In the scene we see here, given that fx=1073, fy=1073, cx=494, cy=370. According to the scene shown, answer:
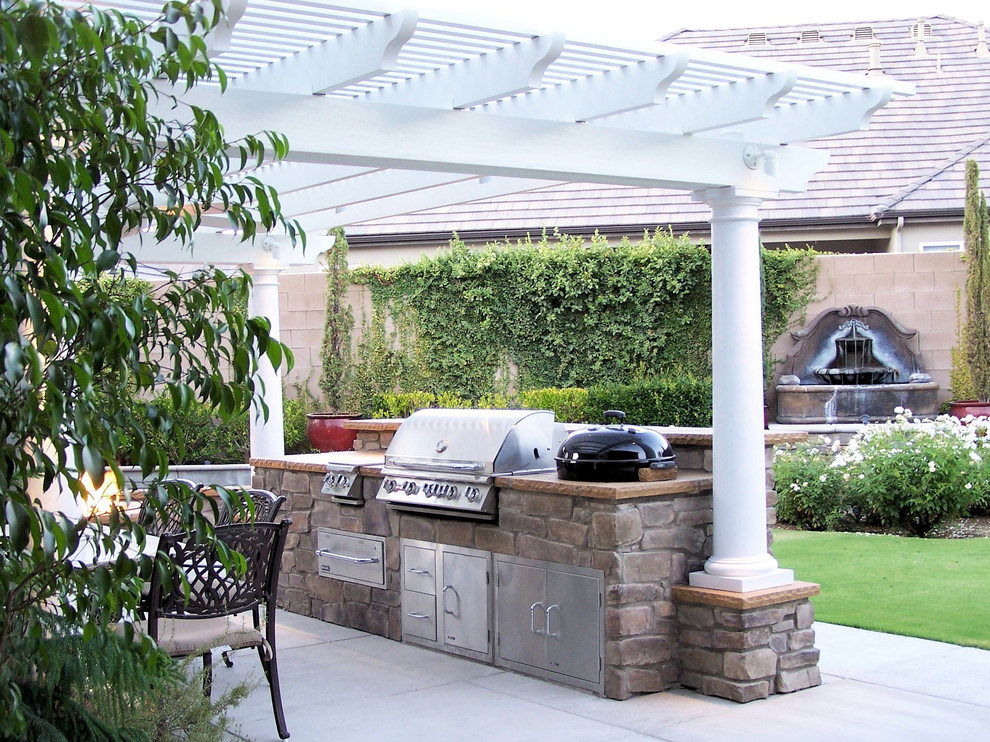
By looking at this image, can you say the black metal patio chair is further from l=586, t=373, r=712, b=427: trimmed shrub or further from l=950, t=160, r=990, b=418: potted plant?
l=950, t=160, r=990, b=418: potted plant

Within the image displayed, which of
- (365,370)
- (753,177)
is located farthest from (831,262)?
(753,177)

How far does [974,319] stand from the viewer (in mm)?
12680

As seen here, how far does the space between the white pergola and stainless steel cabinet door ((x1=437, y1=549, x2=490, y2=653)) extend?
124 cm

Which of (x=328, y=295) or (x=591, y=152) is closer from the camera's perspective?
(x=591, y=152)

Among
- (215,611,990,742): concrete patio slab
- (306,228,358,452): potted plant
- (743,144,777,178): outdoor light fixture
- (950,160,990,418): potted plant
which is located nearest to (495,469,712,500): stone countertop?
(215,611,990,742): concrete patio slab

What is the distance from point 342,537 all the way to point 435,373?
6.15 meters

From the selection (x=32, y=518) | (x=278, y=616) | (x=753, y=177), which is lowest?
(x=278, y=616)

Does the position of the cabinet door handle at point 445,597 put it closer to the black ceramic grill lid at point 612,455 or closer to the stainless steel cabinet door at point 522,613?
the stainless steel cabinet door at point 522,613

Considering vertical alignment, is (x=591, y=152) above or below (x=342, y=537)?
above

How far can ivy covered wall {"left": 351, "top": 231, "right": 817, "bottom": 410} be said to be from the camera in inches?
504

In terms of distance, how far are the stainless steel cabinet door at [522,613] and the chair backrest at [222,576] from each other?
1392 millimetres

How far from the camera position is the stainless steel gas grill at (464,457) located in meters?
5.98

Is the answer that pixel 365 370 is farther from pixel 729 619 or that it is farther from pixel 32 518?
pixel 32 518

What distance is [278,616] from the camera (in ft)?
25.0
